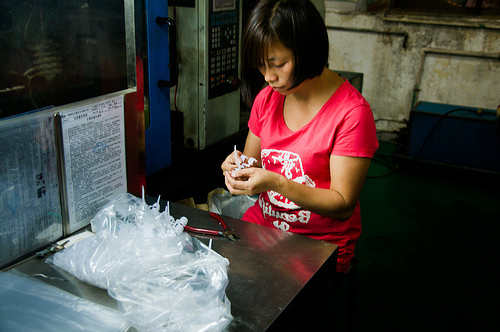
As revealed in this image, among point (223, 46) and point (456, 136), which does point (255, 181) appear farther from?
point (456, 136)

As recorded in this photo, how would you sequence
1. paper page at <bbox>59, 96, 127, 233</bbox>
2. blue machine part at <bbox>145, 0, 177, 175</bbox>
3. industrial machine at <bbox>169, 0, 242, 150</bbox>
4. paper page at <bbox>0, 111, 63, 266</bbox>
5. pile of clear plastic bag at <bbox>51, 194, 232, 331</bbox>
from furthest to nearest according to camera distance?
industrial machine at <bbox>169, 0, 242, 150</bbox>, blue machine part at <bbox>145, 0, 177, 175</bbox>, paper page at <bbox>59, 96, 127, 233</bbox>, paper page at <bbox>0, 111, 63, 266</bbox>, pile of clear plastic bag at <bbox>51, 194, 232, 331</bbox>

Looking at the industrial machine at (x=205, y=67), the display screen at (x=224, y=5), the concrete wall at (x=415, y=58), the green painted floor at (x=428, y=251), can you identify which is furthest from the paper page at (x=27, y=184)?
the concrete wall at (x=415, y=58)

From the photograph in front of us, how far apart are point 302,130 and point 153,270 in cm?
65

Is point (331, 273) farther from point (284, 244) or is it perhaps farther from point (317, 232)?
point (317, 232)

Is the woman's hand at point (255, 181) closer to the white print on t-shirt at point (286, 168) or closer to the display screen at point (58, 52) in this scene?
the white print on t-shirt at point (286, 168)

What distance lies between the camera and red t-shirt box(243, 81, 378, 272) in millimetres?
1209

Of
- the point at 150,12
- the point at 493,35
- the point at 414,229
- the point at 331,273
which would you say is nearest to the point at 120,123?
the point at 150,12

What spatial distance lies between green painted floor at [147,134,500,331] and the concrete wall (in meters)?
0.86

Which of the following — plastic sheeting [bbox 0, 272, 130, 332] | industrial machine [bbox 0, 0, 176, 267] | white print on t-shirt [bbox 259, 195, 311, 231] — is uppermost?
industrial machine [bbox 0, 0, 176, 267]

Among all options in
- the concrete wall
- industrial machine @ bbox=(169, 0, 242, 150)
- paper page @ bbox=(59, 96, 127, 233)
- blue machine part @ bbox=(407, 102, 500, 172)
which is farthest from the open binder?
the concrete wall

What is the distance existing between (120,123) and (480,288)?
199cm

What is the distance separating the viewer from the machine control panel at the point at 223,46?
5.63 ft

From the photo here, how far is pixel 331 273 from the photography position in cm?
106

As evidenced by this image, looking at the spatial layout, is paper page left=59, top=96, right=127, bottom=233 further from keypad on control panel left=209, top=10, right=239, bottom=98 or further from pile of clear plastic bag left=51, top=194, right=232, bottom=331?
keypad on control panel left=209, top=10, right=239, bottom=98
